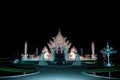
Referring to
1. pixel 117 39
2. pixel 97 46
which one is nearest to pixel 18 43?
pixel 97 46

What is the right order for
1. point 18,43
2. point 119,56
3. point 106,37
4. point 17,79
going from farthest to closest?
point 18,43, point 106,37, point 119,56, point 17,79

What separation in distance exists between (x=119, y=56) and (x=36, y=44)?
2504cm

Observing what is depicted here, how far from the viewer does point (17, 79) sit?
1423cm

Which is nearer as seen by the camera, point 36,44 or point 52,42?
point 52,42

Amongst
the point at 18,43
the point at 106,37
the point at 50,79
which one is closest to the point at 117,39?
the point at 106,37

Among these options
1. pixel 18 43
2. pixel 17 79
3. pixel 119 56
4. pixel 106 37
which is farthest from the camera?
pixel 18 43

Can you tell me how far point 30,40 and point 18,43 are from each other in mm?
4261

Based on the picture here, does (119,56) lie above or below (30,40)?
below

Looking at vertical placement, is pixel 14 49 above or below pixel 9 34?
below

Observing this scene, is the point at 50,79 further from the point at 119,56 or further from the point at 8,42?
the point at 8,42

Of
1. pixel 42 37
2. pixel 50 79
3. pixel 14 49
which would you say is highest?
pixel 42 37

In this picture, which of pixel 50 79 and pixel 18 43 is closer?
pixel 50 79

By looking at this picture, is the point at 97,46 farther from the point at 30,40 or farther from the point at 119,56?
the point at 30,40

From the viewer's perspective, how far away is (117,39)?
50.7 metres
